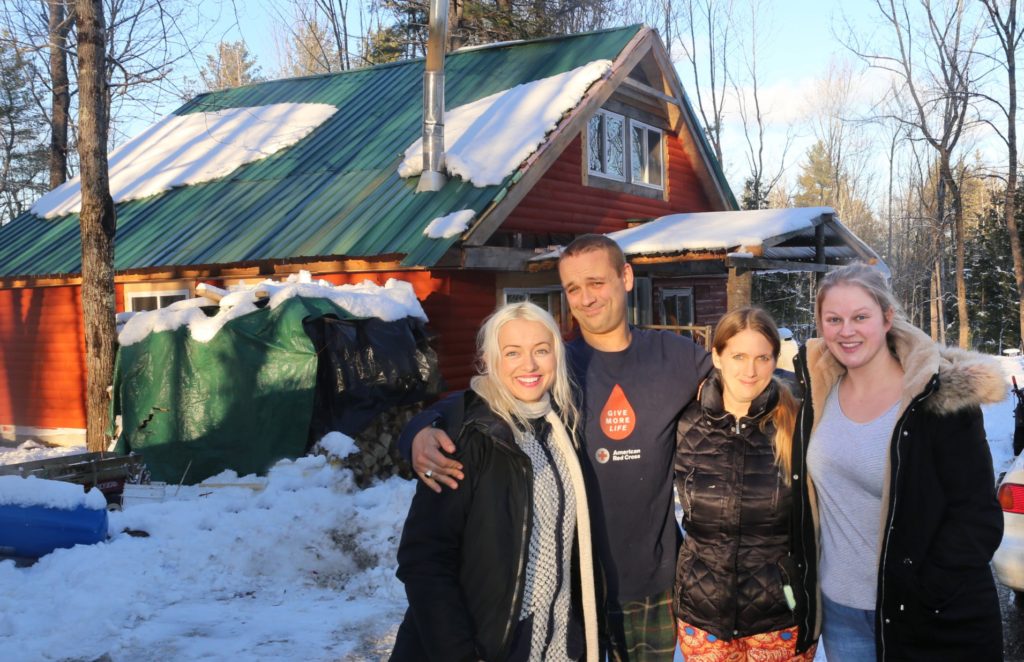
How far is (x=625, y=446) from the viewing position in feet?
9.80

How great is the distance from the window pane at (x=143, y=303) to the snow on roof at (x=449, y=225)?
5458mm

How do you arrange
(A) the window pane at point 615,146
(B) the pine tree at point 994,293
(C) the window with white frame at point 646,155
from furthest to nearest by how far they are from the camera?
(B) the pine tree at point 994,293, (C) the window with white frame at point 646,155, (A) the window pane at point 615,146

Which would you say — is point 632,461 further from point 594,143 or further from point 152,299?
point 152,299

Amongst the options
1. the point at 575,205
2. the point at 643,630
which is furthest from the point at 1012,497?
the point at 575,205

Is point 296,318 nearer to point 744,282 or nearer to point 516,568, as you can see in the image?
point 744,282

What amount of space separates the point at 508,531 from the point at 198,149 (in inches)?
616

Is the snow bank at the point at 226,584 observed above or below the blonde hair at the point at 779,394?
below

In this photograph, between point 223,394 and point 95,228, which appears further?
point 95,228

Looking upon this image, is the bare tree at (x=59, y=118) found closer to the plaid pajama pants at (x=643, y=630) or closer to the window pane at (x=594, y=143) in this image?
the window pane at (x=594, y=143)

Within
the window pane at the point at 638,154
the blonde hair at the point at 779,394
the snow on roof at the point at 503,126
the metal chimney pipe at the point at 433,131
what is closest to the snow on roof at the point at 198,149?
the snow on roof at the point at 503,126

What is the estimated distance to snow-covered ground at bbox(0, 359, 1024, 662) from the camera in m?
4.94

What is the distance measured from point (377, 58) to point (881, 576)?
2882 cm

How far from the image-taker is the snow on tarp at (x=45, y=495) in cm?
612

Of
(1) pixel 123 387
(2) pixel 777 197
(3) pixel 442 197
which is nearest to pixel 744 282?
(3) pixel 442 197
